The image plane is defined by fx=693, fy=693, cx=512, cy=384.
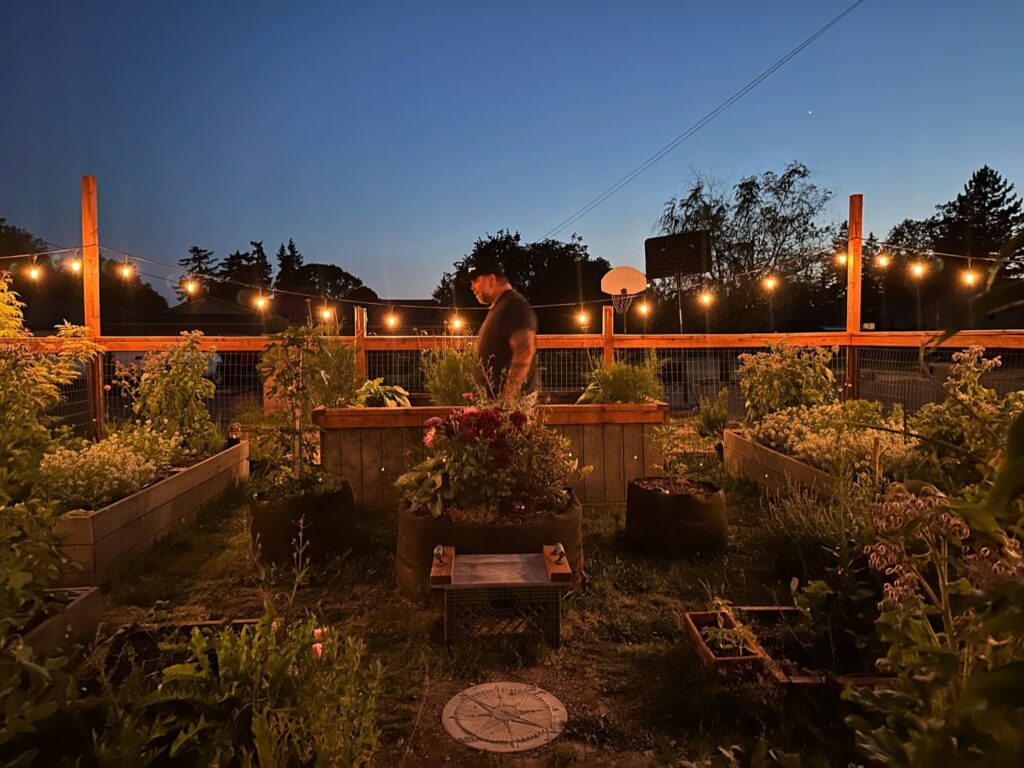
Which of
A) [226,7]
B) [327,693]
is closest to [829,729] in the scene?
[327,693]

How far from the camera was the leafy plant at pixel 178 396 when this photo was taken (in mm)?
5754

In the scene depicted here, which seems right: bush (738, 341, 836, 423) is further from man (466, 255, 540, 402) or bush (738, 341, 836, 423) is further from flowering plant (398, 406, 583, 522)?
flowering plant (398, 406, 583, 522)

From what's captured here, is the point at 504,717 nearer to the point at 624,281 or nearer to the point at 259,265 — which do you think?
the point at 624,281

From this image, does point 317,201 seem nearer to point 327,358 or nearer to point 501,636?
point 327,358

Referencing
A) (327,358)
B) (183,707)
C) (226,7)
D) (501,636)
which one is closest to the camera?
(183,707)

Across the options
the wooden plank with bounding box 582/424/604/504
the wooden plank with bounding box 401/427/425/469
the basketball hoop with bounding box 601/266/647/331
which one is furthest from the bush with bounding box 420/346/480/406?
the basketball hoop with bounding box 601/266/647/331

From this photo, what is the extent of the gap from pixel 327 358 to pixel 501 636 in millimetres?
3507

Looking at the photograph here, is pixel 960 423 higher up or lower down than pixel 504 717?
higher up

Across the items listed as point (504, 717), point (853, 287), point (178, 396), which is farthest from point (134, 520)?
point (853, 287)

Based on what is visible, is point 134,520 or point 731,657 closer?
point 731,657

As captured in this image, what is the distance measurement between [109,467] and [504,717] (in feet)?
10.3

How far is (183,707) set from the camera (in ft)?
5.61

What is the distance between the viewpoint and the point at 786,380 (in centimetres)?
694

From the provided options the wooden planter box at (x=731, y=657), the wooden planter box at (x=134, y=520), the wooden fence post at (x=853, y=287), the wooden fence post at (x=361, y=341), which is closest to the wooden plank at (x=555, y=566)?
the wooden planter box at (x=731, y=657)
